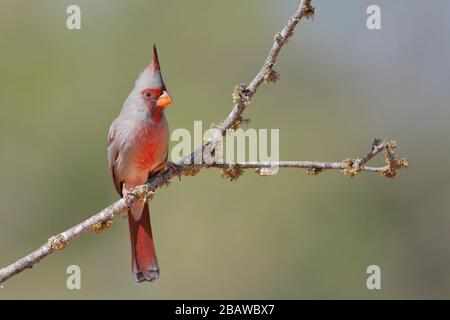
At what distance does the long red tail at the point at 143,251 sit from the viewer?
18.5 feet

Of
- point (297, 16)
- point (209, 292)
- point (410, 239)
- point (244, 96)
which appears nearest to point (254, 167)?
point (244, 96)

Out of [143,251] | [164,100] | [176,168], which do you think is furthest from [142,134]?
[143,251]

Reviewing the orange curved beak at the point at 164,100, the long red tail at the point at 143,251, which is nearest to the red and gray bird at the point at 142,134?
the orange curved beak at the point at 164,100

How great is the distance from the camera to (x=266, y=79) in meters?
4.32

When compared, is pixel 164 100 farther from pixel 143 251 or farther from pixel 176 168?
pixel 143 251

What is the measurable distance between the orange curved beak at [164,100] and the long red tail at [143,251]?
78cm

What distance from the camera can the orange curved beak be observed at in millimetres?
5094

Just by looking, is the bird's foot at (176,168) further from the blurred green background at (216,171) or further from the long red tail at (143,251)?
the blurred green background at (216,171)

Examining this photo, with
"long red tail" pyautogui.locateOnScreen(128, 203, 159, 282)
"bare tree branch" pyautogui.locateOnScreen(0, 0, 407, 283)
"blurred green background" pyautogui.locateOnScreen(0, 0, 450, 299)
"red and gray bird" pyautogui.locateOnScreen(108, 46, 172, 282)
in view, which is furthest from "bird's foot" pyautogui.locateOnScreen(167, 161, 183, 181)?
"blurred green background" pyautogui.locateOnScreen(0, 0, 450, 299)

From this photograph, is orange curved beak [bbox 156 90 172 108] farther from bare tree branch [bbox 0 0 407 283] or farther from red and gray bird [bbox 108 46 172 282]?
bare tree branch [bbox 0 0 407 283]

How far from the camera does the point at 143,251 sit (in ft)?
18.5

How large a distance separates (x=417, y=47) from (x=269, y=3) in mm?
2940

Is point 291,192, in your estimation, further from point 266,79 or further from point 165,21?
point 266,79

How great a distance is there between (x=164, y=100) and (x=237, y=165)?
883mm
